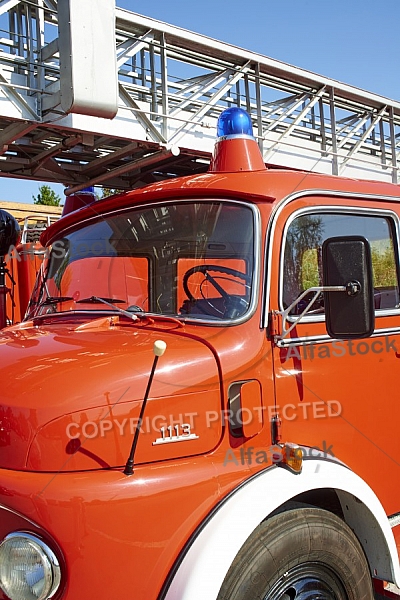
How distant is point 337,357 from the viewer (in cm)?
264

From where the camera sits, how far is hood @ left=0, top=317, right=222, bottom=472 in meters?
1.97

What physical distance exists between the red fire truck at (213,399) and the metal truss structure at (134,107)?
3518mm

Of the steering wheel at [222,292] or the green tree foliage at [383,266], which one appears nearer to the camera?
the steering wheel at [222,292]

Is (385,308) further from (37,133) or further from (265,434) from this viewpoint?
(37,133)

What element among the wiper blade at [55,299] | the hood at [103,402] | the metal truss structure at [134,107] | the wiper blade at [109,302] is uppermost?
the metal truss structure at [134,107]

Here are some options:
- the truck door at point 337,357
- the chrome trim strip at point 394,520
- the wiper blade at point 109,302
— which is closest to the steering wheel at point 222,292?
the truck door at point 337,357

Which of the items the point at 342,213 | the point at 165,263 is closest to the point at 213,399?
the point at 165,263

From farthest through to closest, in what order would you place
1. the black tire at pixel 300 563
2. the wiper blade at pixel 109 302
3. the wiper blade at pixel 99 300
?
the wiper blade at pixel 99 300 < the wiper blade at pixel 109 302 < the black tire at pixel 300 563

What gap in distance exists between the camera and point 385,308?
2857 mm

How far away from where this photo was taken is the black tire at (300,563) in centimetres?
206

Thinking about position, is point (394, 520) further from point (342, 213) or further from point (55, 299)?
point (55, 299)

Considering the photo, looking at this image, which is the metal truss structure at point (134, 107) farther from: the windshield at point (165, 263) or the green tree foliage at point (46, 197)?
the green tree foliage at point (46, 197)

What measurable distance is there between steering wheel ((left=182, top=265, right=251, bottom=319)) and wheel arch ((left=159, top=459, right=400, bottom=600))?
0.64 meters

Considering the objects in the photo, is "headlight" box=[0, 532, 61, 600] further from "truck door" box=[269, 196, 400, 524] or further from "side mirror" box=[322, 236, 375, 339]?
"side mirror" box=[322, 236, 375, 339]
